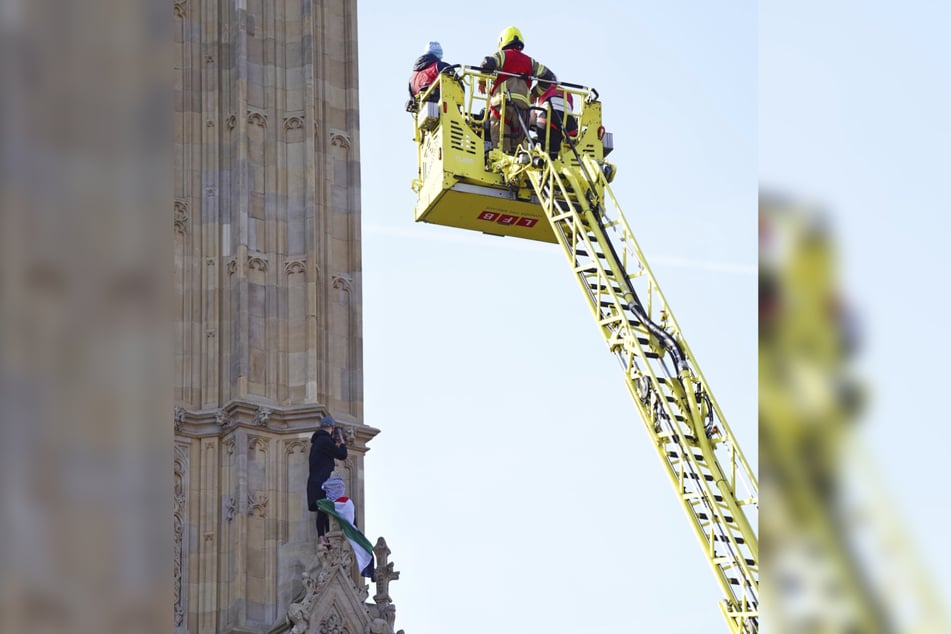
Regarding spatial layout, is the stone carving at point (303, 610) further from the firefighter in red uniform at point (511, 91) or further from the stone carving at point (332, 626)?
the firefighter in red uniform at point (511, 91)

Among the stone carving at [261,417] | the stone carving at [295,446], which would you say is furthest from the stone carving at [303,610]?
the stone carving at [261,417]

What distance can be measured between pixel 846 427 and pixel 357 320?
17.0m

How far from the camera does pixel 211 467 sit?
1720 cm

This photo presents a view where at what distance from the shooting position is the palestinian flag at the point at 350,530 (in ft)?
54.1

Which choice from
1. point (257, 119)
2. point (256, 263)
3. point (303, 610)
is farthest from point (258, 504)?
point (257, 119)

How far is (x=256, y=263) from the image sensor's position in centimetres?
1778

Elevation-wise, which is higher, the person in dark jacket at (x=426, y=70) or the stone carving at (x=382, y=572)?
the person in dark jacket at (x=426, y=70)

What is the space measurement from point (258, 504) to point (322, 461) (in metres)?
0.80

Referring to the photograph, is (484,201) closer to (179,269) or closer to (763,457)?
(179,269)

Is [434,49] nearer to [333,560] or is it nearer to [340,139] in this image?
[340,139]

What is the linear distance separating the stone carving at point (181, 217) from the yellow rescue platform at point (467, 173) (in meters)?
5.01

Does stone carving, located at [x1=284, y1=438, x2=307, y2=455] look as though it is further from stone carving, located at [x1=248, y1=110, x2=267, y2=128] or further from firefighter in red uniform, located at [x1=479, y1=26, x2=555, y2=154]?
firefighter in red uniform, located at [x1=479, y1=26, x2=555, y2=154]

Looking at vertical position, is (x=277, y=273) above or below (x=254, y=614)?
above

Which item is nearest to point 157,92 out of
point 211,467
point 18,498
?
point 18,498
